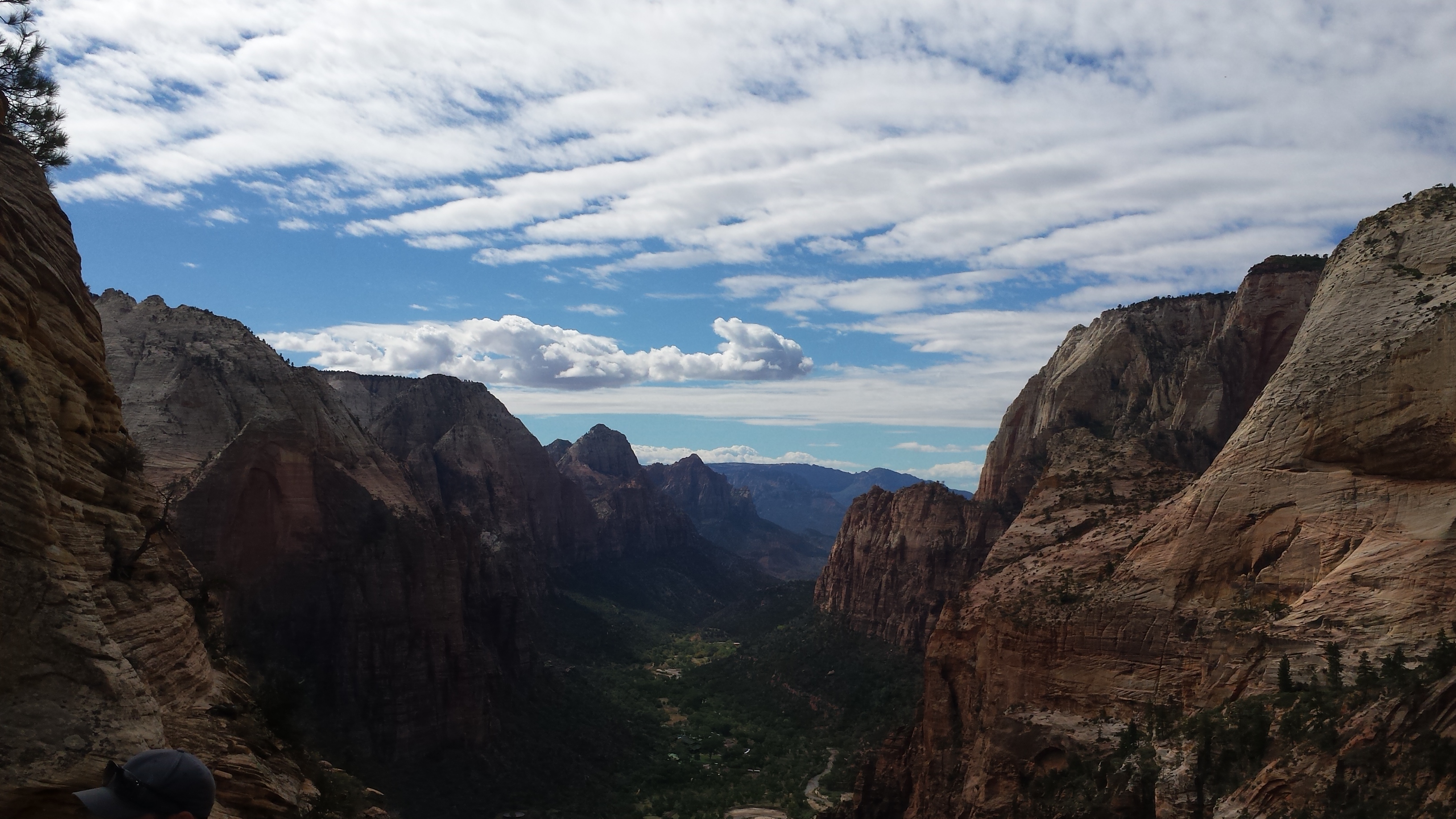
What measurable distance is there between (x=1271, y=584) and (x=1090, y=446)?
28.7 m

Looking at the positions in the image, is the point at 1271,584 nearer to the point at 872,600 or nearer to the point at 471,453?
the point at 872,600

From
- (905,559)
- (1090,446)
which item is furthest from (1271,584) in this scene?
(905,559)

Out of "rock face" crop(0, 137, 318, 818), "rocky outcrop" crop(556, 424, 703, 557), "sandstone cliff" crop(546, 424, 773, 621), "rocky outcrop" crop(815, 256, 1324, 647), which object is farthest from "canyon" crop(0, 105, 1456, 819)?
"rocky outcrop" crop(556, 424, 703, 557)

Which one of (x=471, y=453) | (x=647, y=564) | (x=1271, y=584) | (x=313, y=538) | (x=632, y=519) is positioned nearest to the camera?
(x=1271, y=584)

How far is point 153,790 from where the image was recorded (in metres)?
6.01

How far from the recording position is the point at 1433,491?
27109 millimetres

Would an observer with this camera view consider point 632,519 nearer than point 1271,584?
No

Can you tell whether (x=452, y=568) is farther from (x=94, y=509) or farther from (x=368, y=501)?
(x=94, y=509)

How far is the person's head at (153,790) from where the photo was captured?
5.98 m

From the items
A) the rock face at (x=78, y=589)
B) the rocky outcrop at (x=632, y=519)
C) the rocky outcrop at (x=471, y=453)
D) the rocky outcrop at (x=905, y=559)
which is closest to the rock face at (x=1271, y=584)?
the rock face at (x=78, y=589)

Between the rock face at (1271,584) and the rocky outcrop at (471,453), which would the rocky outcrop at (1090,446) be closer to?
the rock face at (1271,584)

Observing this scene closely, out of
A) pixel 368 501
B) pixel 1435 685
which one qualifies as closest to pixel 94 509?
pixel 1435 685

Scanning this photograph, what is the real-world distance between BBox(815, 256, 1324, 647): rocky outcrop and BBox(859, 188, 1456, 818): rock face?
666 centimetres

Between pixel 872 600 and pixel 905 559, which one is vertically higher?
pixel 905 559
